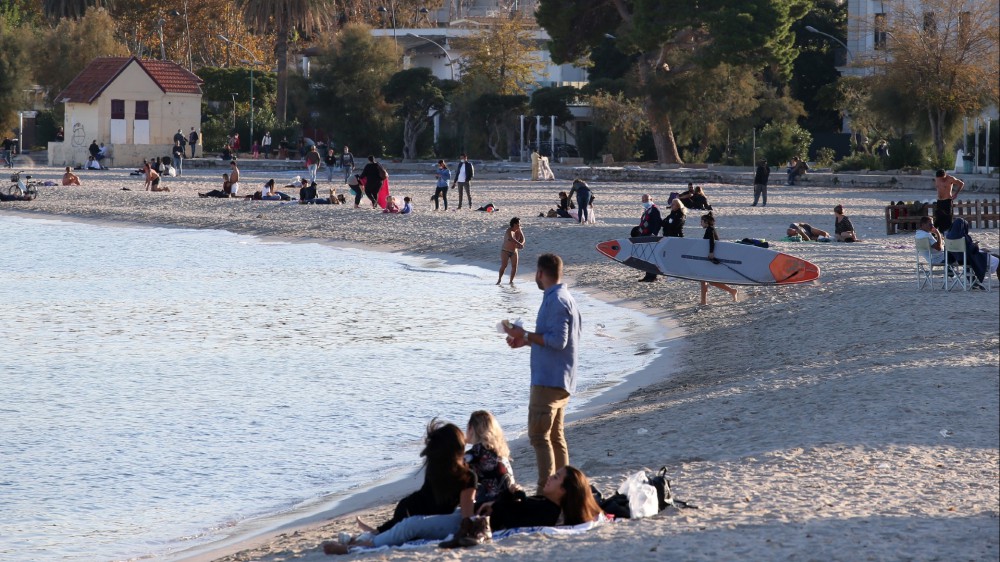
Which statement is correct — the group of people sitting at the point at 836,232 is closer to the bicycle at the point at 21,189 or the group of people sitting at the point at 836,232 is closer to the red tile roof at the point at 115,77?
the bicycle at the point at 21,189

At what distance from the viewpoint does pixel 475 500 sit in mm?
6898

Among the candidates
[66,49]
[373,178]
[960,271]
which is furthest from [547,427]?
[66,49]

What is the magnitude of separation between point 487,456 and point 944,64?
40.9 metres

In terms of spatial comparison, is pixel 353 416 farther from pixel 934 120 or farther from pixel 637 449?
pixel 934 120

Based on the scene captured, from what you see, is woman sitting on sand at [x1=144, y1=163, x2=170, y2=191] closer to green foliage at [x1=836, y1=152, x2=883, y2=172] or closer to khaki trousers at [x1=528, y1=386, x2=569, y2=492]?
green foliage at [x1=836, y1=152, x2=883, y2=172]

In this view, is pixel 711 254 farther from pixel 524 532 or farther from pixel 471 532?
pixel 471 532

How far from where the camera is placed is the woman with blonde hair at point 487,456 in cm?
682

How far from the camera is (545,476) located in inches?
292

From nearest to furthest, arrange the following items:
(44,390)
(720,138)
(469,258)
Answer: (44,390)
(469,258)
(720,138)

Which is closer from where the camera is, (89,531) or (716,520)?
(716,520)

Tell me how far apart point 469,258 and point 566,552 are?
744 inches

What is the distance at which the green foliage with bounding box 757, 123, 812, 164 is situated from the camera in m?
49.5

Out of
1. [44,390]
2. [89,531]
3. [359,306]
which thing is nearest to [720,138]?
[359,306]

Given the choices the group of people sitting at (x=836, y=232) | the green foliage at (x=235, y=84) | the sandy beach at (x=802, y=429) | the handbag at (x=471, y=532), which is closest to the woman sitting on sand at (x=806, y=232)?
the group of people sitting at (x=836, y=232)
